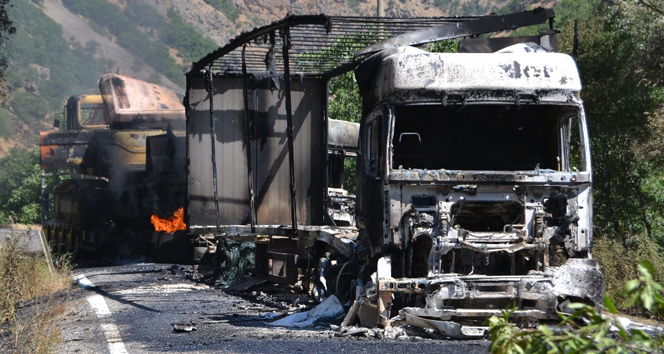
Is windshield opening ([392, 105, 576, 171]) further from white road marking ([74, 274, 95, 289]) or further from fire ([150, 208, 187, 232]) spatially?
fire ([150, 208, 187, 232])

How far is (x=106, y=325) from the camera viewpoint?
844 centimetres

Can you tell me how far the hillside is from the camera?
3054 inches

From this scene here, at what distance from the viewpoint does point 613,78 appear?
15594mm

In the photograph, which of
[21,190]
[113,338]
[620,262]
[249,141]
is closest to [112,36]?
[21,190]

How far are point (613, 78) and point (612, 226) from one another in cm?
304

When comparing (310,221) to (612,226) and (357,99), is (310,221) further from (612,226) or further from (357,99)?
(357,99)

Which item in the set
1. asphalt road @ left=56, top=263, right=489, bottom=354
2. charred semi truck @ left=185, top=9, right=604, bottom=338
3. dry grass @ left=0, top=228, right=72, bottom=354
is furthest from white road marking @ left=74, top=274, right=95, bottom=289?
charred semi truck @ left=185, top=9, right=604, bottom=338

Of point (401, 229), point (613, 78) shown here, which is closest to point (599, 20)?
point (613, 78)

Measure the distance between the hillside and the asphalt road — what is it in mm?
51888

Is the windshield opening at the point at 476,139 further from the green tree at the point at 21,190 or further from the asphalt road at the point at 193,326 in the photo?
the green tree at the point at 21,190

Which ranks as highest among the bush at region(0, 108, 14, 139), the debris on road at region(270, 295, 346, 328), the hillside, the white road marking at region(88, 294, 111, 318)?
the hillside

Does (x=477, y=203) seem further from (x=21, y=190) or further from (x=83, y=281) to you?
(x=21, y=190)

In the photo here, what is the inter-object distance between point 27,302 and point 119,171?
937 centimetres

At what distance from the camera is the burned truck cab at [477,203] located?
23.2 feet
